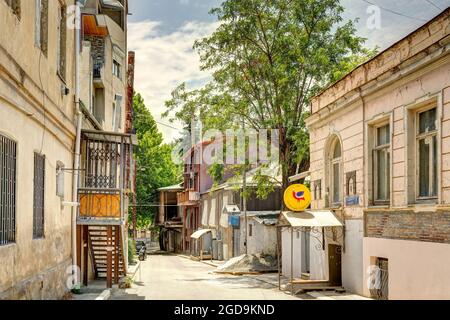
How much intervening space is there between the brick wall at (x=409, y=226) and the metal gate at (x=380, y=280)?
725 mm

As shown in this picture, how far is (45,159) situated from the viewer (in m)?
14.1

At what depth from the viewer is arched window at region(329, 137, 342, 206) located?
2036 cm

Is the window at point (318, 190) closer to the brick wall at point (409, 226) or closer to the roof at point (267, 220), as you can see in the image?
the brick wall at point (409, 226)

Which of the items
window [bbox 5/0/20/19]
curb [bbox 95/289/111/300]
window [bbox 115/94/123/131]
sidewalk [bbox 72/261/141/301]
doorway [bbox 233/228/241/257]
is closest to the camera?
window [bbox 5/0/20/19]

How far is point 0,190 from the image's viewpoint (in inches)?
409

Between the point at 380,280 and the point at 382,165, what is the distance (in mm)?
2922

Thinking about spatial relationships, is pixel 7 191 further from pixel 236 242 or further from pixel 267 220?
pixel 236 242

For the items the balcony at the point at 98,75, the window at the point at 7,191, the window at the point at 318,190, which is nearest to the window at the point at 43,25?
the window at the point at 7,191

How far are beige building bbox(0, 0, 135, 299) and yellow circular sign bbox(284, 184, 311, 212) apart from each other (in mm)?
5095

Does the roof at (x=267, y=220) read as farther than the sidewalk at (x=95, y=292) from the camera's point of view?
Yes

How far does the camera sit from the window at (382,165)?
1670 cm

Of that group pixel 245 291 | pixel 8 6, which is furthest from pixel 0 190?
pixel 245 291

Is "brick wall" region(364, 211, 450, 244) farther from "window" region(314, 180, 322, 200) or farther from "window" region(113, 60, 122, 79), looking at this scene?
"window" region(113, 60, 122, 79)

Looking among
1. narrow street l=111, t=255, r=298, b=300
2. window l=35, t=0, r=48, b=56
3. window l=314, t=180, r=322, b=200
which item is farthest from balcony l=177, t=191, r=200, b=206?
window l=35, t=0, r=48, b=56
